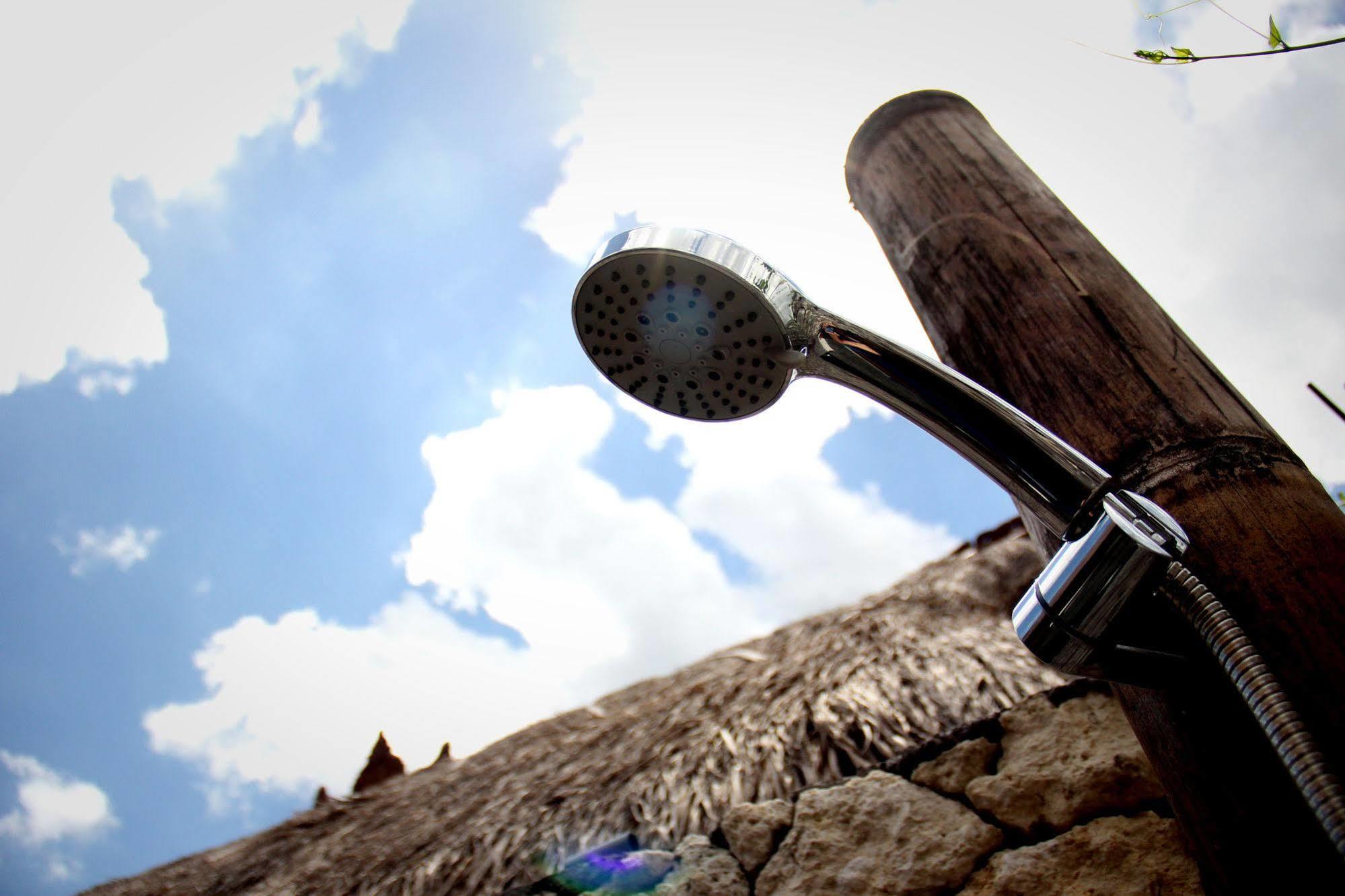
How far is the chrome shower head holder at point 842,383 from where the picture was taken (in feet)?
1.46

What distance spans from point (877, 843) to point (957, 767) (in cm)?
20

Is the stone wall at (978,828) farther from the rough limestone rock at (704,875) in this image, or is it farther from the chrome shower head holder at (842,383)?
the chrome shower head holder at (842,383)

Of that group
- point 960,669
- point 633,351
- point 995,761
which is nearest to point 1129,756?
point 995,761

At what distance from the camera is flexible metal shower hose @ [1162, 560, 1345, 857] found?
347 mm

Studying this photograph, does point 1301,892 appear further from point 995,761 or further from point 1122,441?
point 995,761

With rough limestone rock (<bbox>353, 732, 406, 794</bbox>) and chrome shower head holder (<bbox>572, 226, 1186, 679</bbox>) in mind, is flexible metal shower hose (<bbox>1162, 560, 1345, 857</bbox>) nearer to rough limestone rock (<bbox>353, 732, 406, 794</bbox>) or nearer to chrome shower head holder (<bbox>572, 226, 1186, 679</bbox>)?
chrome shower head holder (<bbox>572, 226, 1186, 679</bbox>)

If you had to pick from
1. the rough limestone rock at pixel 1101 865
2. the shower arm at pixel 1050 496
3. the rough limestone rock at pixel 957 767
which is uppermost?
the shower arm at pixel 1050 496

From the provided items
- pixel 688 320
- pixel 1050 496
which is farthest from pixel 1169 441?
pixel 688 320

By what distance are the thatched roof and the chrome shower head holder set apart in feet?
3.29

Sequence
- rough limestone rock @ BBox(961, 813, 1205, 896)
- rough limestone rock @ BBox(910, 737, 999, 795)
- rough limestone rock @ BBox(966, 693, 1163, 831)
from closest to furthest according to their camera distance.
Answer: rough limestone rock @ BBox(961, 813, 1205, 896) → rough limestone rock @ BBox(966, 693, 1163, 831) → rough limestone rock @ BBox(910, 737, 999, 795)

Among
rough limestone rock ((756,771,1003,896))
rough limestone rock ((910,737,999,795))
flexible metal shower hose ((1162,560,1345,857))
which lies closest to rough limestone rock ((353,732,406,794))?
rough limestone rock ((756,771,1003,896))

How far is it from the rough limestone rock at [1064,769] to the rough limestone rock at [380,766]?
303 centimetres

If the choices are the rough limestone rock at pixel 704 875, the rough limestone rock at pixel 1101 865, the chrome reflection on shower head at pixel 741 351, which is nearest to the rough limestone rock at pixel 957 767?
the rough limestone rock at pixel 1101 865

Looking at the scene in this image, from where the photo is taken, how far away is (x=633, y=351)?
0.65 meters
